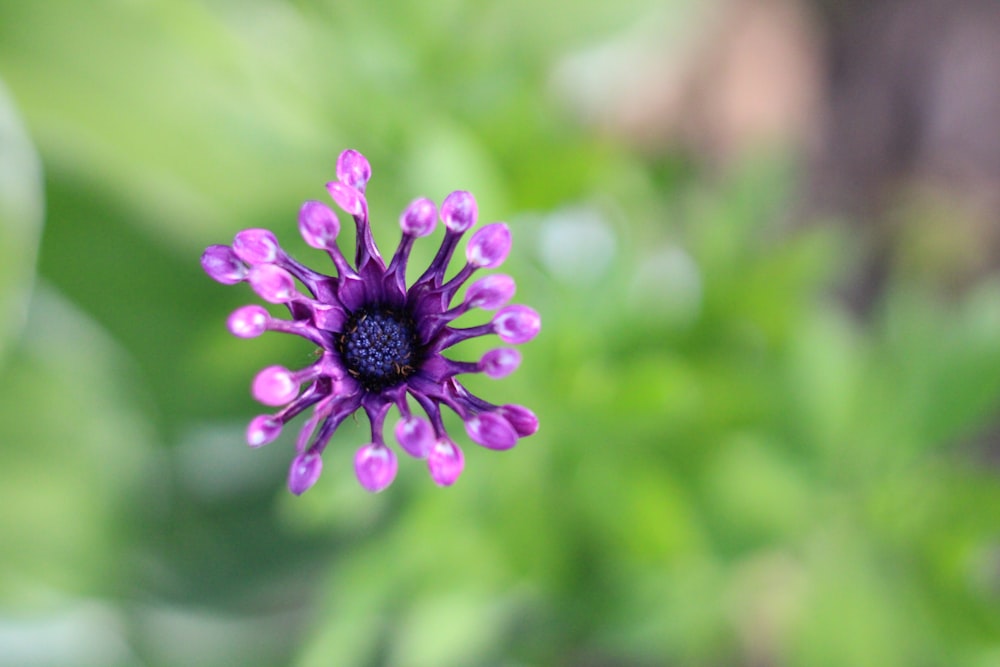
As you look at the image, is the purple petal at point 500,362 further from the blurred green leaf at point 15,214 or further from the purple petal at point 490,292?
the blurred green leaf at point 15,214

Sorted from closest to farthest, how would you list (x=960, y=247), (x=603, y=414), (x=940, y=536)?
1. (x=603, y=414)
2. (x=940, y=536)
3. (x=960, y=247)

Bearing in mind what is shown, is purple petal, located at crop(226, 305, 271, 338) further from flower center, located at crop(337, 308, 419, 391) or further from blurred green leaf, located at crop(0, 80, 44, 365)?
blurred green leaf, located at crop(0, 80, 44, 365)

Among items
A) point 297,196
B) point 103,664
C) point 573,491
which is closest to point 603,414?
point 573,491

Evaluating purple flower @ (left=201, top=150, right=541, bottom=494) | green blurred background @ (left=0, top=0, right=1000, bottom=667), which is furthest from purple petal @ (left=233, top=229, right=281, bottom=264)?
green blurred background @ (left=0, top=0, right=1000, bottom=667)

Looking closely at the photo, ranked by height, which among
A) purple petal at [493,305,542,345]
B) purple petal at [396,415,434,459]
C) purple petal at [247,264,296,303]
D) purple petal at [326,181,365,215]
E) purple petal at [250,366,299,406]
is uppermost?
purple petal at [326,181,365,215]

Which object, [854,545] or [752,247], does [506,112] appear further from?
[854,545]

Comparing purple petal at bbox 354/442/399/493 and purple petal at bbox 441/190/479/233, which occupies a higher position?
purple petal at bbox 441/190/479/233

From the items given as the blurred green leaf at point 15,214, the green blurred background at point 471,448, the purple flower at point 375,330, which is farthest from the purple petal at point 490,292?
the blurred green leaf at point 15,214

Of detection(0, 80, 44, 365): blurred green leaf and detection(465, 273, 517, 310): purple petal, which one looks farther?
detection(0, 80, 44, 365): blurred green leaf
